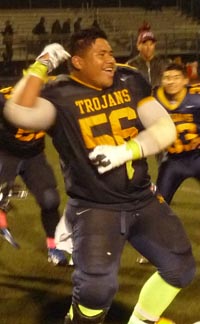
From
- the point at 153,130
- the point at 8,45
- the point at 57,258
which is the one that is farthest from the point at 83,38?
the point at 8,45

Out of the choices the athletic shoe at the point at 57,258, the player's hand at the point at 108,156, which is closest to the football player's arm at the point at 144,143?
the player's hand at the point at 108,156

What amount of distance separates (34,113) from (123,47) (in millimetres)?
17363

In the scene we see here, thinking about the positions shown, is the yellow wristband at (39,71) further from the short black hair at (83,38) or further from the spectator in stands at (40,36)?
the spectator in stands at (40,36)

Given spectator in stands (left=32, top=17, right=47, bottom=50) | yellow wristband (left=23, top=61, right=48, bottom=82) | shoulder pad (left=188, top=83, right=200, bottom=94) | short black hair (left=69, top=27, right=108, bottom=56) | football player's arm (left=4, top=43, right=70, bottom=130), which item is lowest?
spectator in stands (left=32, top=17, right=47, bottom=50)

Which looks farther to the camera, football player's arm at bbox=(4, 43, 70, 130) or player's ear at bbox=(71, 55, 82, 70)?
player's ear at bbox=(71, 55, 82, 70)

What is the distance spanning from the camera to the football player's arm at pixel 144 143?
136 inches

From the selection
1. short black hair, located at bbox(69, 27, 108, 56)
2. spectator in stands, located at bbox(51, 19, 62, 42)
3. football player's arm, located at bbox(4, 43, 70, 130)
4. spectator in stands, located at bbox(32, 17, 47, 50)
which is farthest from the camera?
spectator in stands, located at bbox(32, 17, 47, 50)

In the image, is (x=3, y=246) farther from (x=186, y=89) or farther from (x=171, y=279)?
(x=171, y=279)

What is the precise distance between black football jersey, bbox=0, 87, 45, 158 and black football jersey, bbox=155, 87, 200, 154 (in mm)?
1011

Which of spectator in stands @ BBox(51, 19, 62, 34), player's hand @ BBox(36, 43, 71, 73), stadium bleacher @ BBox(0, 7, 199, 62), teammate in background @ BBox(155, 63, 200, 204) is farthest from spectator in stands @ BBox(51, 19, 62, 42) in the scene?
player's hand @ BBox(36, 43, 71, 73)

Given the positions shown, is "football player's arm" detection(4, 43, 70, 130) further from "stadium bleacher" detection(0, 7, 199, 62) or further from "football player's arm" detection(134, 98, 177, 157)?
"stadium bleacher" detection(0, 7, 199, 62)

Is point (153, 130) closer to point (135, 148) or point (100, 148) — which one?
point (135, 148)

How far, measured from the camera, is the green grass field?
452 cm

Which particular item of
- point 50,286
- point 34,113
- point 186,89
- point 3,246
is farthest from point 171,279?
point 3,246
